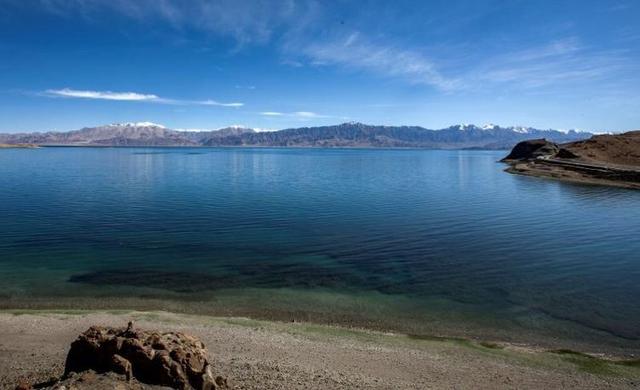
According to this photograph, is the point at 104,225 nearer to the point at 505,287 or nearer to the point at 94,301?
the point at 94,301

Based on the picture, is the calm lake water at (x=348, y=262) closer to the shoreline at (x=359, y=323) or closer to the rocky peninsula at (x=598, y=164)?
the shoreline at (x=359, y=323)

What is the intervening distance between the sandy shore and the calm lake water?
2035 mm

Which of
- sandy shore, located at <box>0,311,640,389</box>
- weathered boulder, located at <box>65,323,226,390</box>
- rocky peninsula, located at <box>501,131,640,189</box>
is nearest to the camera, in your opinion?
weathered boulder, located at <box>65,323,226,390</box>

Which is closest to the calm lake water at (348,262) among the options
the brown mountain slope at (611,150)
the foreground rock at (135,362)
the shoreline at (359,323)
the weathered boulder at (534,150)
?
the shoreline at (359,323)

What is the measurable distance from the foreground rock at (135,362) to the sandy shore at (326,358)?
6.29 feet

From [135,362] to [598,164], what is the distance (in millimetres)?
115011

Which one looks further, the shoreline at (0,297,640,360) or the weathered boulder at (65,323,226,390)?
the shoreline at (0,297,640,360)

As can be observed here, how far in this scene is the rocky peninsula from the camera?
8425 cm

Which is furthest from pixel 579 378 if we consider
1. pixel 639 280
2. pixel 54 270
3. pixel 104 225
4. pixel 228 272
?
pixel 104 225

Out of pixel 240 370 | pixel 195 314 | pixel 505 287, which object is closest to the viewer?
pixel 240 370

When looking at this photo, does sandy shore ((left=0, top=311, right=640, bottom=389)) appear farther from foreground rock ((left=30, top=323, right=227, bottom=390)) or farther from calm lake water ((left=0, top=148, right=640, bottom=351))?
calm lake water ((left=0, top=148, right=640, bottom=351))

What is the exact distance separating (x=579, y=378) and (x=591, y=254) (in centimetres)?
2050

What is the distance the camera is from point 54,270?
2647 centimetres

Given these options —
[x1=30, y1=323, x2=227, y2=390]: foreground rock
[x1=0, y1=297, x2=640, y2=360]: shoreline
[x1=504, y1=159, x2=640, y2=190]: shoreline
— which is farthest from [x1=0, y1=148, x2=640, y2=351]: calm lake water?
[x1=504, y1=159, x2=640, y2=190]: shoreline
